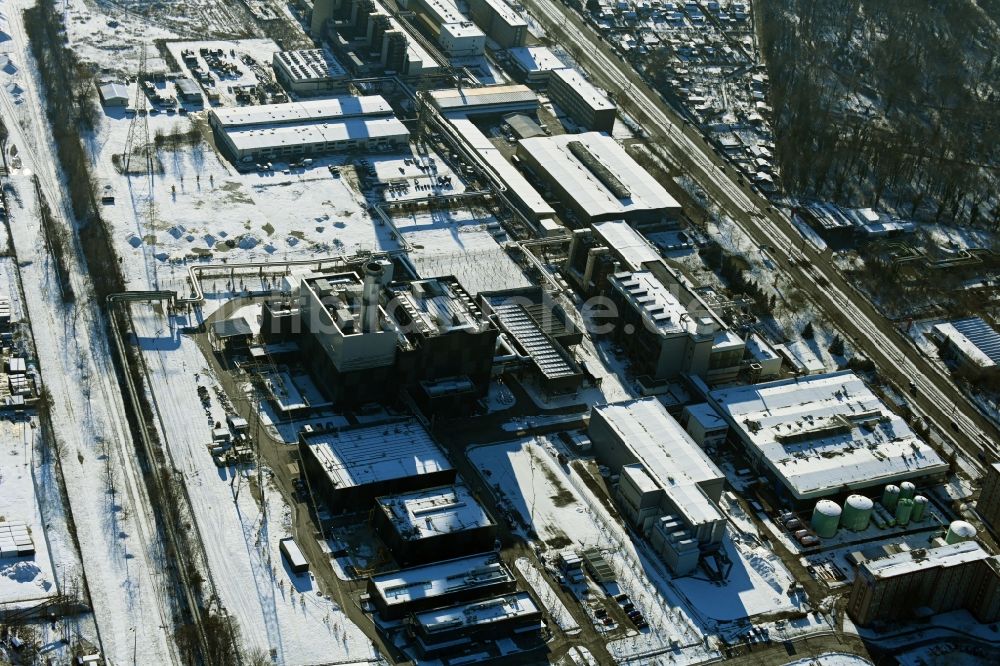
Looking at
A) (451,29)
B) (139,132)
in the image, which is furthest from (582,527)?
(451,29)

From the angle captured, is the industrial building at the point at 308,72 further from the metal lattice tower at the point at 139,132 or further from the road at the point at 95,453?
the road at the point at 95,453

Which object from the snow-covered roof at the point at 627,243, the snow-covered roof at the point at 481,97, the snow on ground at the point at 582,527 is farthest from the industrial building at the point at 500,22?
the snow on ground at the point at 582,527

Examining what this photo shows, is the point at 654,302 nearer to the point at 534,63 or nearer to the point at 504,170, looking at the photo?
the point at 504,170

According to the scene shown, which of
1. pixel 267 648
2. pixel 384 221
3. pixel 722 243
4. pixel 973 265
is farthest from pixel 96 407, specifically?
pixel 973 265

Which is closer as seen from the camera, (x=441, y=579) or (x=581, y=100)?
(x=441, y=579)

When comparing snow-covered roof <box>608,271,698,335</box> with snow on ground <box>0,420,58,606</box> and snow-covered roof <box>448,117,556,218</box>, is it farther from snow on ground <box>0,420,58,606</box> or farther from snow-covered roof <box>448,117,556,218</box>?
snow on ground <box>0,420,58,606</box>

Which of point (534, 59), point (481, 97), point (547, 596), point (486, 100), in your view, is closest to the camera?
point (547, 596)

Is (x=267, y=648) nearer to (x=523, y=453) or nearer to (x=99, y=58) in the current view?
(x=523, y=453)
